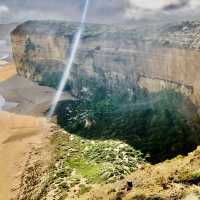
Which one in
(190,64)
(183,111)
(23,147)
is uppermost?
(190,64)

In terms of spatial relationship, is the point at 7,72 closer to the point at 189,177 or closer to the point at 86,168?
the point at 86,168

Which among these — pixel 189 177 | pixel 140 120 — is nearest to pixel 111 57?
pixel 140 120

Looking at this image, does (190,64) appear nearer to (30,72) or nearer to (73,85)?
(73,85)

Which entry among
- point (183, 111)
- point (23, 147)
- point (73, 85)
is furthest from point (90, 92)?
point (183, 111)

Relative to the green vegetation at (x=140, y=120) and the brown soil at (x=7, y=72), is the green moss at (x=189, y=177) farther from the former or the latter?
the brown soil at (x=7, y=72)

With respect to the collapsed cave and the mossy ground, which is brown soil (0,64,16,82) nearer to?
the collapsed cave

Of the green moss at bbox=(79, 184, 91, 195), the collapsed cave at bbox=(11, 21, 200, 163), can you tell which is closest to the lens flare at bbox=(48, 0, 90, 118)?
the collapsed cave at bbox=(11, 21, 200, 163)
